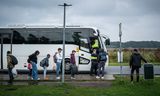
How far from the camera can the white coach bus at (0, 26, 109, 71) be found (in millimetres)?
29125

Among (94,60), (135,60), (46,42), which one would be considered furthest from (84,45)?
(135,60)

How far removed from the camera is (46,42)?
2997cm

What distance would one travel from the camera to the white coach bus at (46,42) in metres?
29.1

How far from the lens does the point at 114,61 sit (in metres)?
53.8

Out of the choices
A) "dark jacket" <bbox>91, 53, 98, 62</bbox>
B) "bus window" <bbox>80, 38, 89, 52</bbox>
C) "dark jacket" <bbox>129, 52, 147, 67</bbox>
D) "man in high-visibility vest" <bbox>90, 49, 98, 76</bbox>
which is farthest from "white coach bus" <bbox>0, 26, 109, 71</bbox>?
"dark jacket" <bbox>129, 52, 147, 67</bbox>

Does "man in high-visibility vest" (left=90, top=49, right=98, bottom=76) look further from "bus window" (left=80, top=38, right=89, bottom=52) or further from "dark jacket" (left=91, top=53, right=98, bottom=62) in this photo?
"bus window" (left=80, top=38, right=89, bottom=52)

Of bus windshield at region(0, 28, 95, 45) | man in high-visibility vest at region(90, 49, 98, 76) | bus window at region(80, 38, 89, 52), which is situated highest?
bus windshield at region(0, 28, 95, 45)

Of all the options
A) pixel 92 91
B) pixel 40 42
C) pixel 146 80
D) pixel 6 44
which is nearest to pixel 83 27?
pixel 40 42

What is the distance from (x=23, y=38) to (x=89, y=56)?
5611 millimetres

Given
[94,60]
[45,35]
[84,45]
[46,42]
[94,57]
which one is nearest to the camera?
[94,57]

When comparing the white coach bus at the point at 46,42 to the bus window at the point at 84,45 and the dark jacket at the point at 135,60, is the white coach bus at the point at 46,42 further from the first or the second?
the dark jacket at the point at 135,60

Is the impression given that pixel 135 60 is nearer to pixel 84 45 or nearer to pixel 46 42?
pixel 84 45

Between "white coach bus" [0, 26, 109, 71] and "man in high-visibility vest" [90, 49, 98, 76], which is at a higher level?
"white coach bus" [0, 26, 109, 71]

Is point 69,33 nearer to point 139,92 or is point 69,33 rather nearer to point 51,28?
point 51,28
